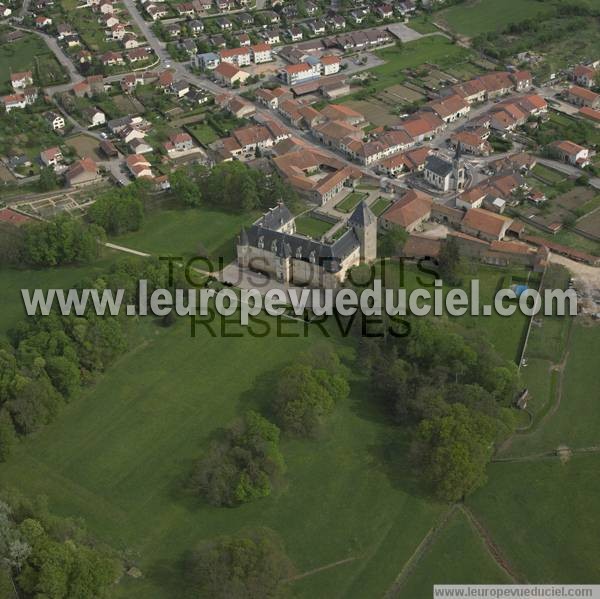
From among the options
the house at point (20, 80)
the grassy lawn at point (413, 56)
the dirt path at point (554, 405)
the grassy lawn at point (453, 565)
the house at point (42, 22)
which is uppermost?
the house at point (42, 22)

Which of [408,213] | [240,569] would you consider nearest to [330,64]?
[408,213]

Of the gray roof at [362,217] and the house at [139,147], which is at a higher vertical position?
the gray roof at [362,217]

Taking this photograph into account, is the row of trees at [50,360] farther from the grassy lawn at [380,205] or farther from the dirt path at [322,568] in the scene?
the grassy lawn at [380,205]

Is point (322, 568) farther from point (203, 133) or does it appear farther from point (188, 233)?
point (203, 133)

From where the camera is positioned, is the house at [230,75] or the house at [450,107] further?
the house at [230,75]

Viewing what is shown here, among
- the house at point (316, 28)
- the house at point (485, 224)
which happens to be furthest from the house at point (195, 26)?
the house at point (485, 224)

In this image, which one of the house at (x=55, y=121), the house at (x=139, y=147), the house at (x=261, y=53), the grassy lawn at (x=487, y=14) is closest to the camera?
the house at (x=139, y=147)

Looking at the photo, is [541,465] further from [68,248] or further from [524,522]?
[68,248]
